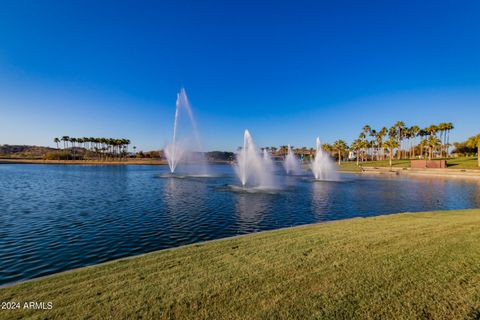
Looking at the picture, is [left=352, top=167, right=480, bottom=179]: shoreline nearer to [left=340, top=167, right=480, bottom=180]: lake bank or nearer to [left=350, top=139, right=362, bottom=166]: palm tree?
[left=340, top=167, right=480, bottom=180]: lake bank

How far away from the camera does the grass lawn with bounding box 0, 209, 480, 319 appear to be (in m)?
4.38

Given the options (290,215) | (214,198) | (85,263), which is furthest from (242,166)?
(85,263)

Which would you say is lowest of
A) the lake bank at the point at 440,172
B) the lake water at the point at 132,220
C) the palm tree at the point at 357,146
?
the lake water at the point at 132,220

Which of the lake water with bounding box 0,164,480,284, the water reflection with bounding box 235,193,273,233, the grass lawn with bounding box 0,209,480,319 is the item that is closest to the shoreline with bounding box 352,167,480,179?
the lake water with bounding box 0,164,480,284

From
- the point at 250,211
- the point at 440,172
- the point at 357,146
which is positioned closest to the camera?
the point at 250,211

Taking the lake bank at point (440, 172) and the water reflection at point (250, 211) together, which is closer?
the water reflection at point (250, 211)

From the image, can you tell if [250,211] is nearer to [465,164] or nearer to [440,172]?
[440,172]

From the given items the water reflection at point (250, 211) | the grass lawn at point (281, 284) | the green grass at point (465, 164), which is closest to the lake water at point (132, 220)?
the water reflection at point (250, 211)

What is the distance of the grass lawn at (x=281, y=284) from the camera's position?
4.38 meters

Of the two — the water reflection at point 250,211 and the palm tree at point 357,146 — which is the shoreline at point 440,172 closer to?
the palm tree at point 357,146

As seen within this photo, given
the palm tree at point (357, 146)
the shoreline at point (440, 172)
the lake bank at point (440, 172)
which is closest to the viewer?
the lake bank at point (440, 172)

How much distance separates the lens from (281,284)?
530cm

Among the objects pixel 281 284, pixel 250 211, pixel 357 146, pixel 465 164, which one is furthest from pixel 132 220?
pixel 357 146

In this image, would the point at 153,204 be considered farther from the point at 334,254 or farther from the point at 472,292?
the point at 472,292
